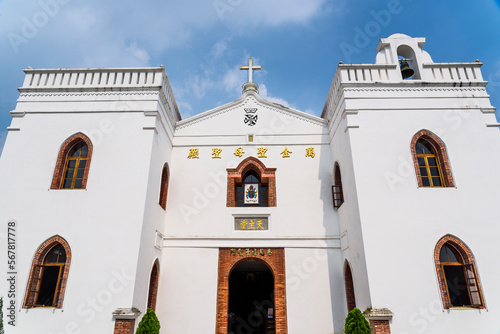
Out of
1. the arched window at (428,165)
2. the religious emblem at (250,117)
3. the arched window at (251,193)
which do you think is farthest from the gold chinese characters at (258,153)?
the arched window at (428,165)

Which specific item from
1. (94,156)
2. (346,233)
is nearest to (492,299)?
(346,233)

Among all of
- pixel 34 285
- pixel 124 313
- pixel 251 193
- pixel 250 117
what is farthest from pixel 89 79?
pixel 124 313

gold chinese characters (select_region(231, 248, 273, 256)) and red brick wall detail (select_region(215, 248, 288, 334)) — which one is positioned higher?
gold chinese characters (select_region(231, 248, 273, 256))

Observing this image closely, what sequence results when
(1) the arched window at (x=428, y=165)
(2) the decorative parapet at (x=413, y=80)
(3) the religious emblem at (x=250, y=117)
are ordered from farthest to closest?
(3) the religious emblem at (x=250, y=117) → (2) the decorative parapet at (x=413, y=80) → (1) the arched window at (x=428, y=165)

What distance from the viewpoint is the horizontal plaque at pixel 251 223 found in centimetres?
1018

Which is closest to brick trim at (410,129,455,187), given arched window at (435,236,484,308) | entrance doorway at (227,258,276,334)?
arched window at (435,236,484,308)

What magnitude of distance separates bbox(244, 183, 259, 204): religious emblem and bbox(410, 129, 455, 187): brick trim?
4.68 meters

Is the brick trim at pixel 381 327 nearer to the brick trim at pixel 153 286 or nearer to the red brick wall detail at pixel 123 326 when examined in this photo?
the red brick wall detail at pixel 123 326

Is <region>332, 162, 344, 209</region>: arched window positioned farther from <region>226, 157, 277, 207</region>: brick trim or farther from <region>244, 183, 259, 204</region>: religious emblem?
<region>244, 183, 259, 204</region>: religious emblem

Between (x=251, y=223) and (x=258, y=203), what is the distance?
0.78 metres

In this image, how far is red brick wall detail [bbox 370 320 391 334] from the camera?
730cm

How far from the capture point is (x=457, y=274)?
26.4ft

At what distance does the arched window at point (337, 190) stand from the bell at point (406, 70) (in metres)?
3.67

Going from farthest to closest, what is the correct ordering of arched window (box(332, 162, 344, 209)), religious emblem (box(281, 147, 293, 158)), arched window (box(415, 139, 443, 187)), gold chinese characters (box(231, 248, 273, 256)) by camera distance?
religious emblem (box(281, 147, 293, 158)) < arched window (box(332, 162, 344, 209)) < gold chinese characters (box(231, 248, 273, 256)) < arched window (box(415, 139, 443, 187))
